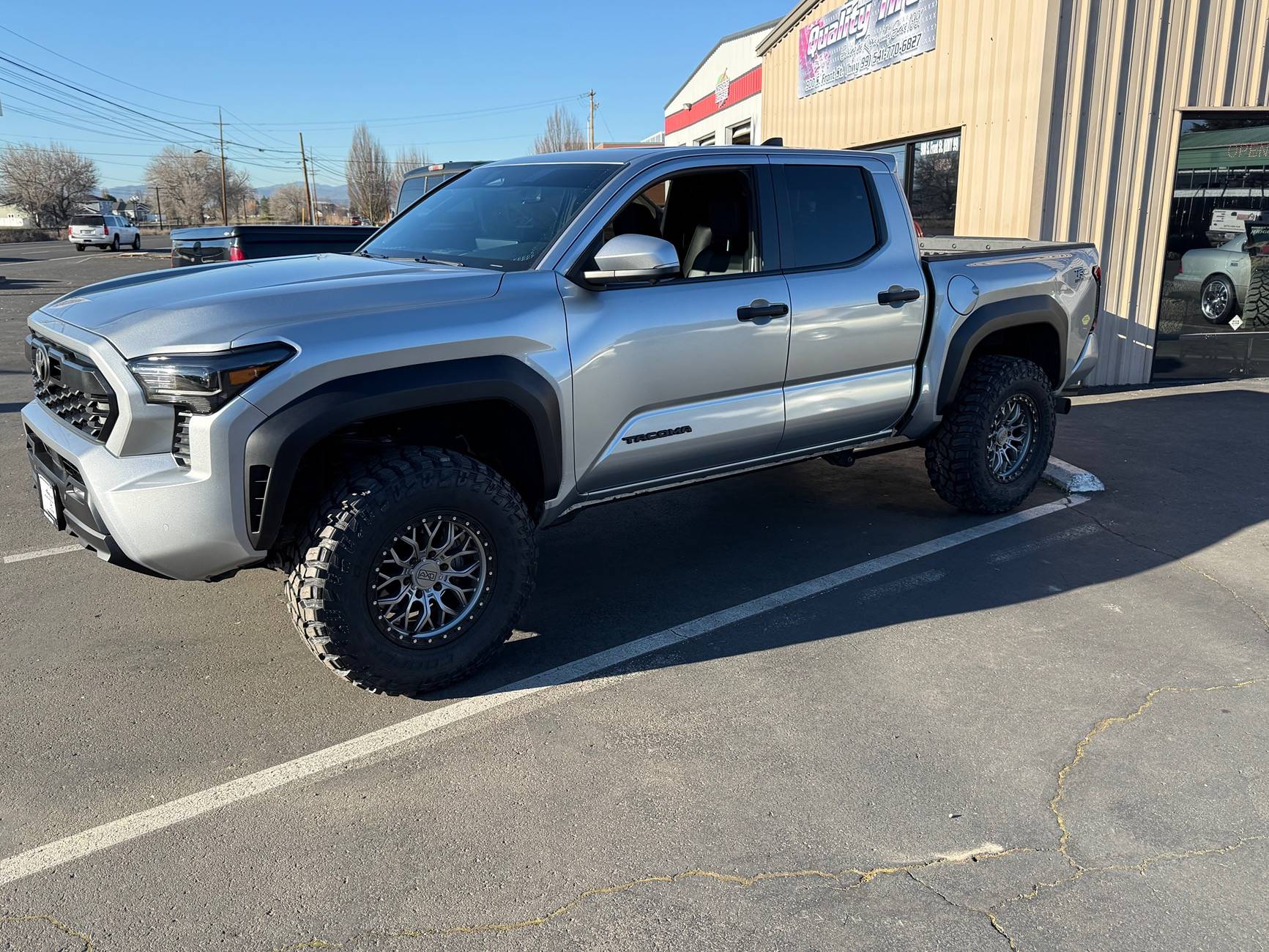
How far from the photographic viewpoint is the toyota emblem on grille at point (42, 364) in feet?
12.3

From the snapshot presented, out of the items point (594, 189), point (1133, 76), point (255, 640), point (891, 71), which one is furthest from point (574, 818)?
point (891, 71)

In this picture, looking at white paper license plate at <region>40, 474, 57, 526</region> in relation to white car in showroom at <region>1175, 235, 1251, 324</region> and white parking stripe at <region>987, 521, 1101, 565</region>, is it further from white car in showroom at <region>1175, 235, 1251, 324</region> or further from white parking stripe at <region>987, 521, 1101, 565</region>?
white car in showroom at <region>1175, 235, 1251, 324</region>

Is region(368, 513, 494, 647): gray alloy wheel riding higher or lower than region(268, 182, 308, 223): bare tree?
lower

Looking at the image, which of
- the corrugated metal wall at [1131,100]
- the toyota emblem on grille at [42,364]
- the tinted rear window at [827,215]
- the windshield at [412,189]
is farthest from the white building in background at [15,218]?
the tinted rear window at [827,215]

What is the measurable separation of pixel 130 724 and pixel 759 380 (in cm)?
286

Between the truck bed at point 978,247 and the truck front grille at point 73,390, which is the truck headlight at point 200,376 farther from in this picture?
the truck bed at point 978,247

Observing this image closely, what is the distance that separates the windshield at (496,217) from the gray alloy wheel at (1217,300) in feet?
27.0

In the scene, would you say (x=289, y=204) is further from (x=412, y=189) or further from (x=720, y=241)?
(x=720, y=241)

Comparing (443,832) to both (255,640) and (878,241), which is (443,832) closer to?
(255,640)

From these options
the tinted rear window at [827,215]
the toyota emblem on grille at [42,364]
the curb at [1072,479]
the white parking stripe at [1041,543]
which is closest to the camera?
the toyota emblem on grille at [42,364]

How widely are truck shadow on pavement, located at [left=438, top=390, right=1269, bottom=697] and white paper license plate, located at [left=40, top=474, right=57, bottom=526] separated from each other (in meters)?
1.59

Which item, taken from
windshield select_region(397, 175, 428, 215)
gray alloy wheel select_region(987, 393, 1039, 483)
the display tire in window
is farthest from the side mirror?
windshield select_region(397, 175, 428, 215)

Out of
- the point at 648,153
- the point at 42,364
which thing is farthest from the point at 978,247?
the point at 42,364

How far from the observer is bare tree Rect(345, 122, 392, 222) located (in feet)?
264
